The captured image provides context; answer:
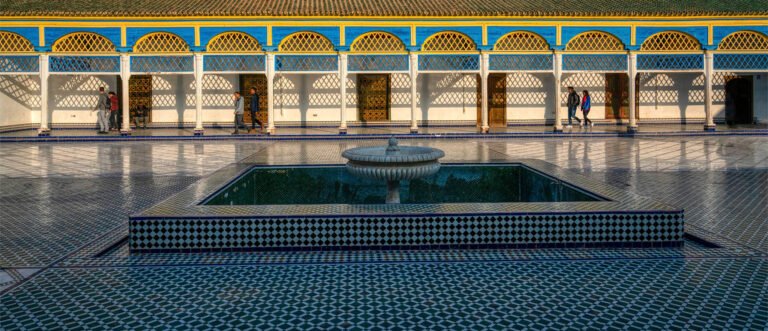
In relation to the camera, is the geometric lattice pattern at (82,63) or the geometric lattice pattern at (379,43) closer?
the geometric lattice pattern at (82,63)

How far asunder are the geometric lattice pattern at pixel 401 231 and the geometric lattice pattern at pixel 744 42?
525 inches

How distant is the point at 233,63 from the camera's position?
15.9m

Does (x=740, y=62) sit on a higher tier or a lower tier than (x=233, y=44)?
lower

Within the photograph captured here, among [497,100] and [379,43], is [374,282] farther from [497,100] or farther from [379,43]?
[497,100]

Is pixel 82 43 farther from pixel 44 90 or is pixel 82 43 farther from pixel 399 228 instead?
pixel 399 228

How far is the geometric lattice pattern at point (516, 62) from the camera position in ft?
52.9

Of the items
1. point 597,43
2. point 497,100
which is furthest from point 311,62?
point 597,43

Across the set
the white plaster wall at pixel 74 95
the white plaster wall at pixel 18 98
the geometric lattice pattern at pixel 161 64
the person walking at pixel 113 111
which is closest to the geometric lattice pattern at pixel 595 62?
the geometric lattice pattern at pixel 161 64

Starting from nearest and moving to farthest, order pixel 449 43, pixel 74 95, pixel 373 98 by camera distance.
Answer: pixel 449 43, pixel 74 95, pixel 373 98

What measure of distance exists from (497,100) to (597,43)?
330 centimetres

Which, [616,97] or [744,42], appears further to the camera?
[616,97]

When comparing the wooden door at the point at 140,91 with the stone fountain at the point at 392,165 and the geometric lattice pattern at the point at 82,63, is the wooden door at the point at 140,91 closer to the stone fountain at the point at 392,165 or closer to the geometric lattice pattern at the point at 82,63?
the geometric lattice pattern at the point at 82,63

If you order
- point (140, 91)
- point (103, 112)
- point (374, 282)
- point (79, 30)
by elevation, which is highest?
point (79, 30)

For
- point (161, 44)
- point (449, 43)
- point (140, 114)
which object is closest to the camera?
point (161, 44)
